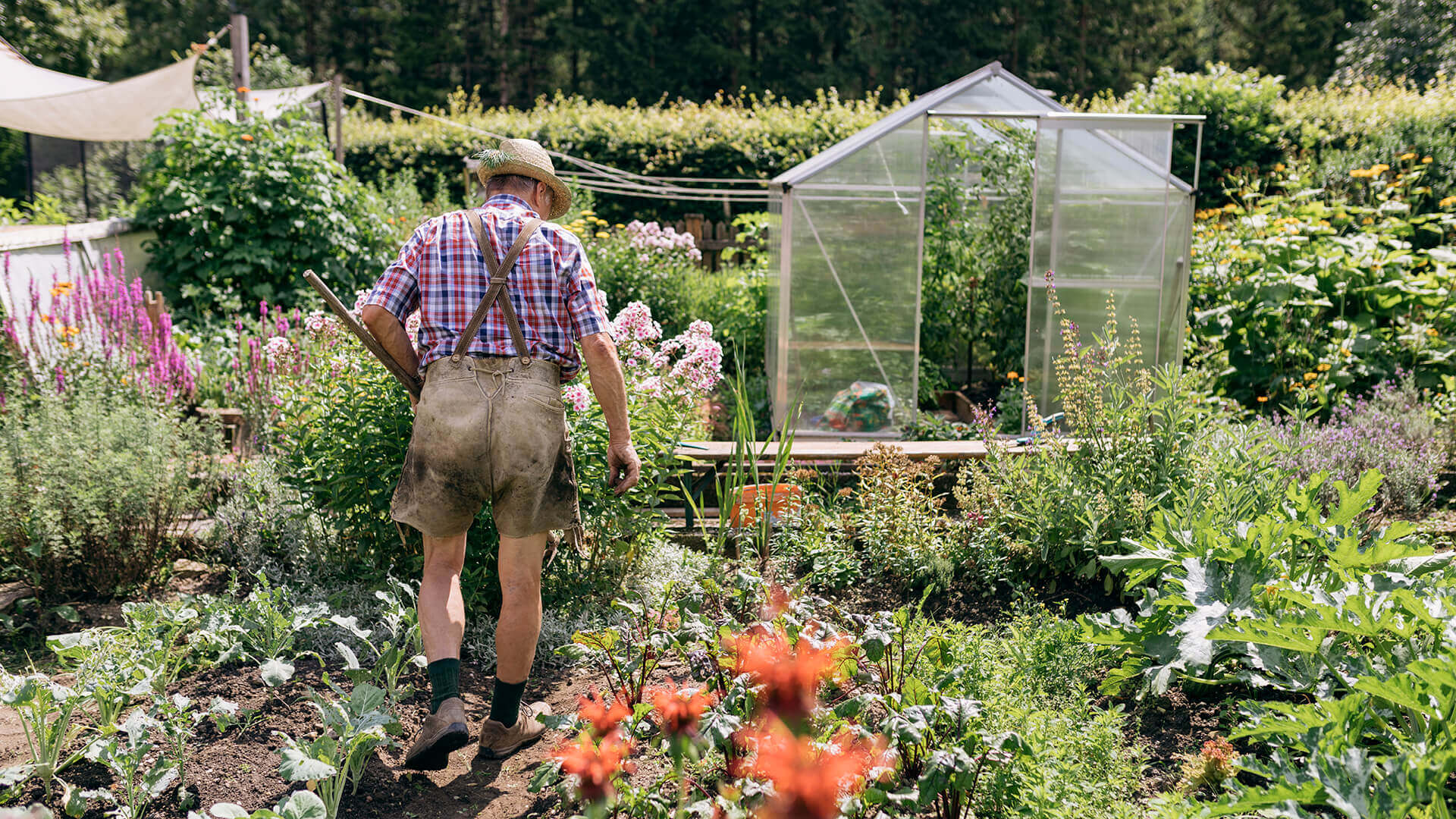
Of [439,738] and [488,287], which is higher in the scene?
[488,287]

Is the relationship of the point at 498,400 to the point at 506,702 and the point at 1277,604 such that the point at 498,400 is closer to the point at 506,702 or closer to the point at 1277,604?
the point at 506,702

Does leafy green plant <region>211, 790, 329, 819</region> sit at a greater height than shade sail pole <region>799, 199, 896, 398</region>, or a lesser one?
lesser

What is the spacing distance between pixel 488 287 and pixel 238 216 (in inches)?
236

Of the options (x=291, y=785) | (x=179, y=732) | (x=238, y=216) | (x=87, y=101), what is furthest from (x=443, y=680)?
(x=87, y=101)

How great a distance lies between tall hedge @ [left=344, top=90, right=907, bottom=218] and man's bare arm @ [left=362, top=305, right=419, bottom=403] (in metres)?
10.2

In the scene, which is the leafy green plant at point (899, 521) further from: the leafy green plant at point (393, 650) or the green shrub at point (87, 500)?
the green shrub at point (87, 500)

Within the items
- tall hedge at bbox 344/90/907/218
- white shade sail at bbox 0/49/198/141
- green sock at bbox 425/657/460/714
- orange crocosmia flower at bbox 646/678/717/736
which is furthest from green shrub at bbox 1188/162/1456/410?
white shade sail at bbox 0/49/198/141

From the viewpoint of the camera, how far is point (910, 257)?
645cm

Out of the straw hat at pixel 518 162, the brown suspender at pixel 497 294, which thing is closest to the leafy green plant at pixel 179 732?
the brown suspender at pixel 497 294

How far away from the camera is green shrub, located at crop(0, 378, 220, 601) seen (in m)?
4.04

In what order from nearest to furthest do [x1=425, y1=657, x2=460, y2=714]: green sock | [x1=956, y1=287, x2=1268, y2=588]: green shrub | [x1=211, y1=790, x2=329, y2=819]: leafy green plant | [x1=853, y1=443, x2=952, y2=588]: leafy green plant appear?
[x1=211, y1=790, x2=329, y2=819]: leafy green plant, [x1=425, y1=657, x2=460, y2=714]: green sock, [x1=956, y1=287, x2=1268, y2=588]: green shrub, [x1=853, y1=443, x2=952, y2=588]: leafy green plant

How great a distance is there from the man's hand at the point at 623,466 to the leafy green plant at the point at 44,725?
1442mm

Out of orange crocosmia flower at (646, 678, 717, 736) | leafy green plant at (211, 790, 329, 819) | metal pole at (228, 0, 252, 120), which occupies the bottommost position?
leafy green plant at (211, 790, 329, 819)

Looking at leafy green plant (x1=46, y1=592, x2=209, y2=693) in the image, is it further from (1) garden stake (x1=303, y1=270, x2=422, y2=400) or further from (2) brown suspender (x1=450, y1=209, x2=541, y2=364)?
(2) brown suspender (x1=450, y1=209, x2=541, y2=364)
